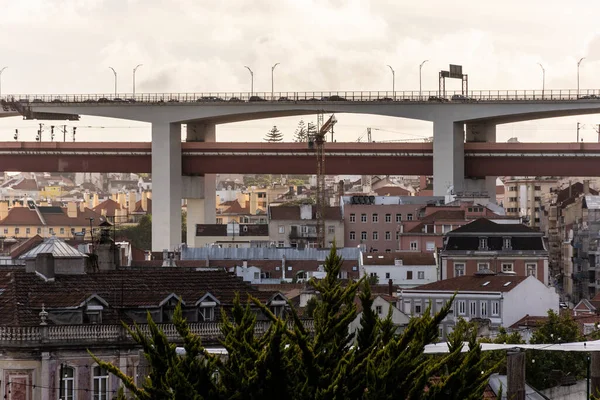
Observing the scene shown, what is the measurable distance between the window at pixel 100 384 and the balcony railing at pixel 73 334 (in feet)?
2.90

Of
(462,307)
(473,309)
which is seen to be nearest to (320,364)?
(473,309)

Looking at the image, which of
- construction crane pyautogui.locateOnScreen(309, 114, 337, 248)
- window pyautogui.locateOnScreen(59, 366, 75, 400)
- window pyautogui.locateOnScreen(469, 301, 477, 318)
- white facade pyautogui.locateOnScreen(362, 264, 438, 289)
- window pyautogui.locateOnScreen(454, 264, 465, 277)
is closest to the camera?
window pyautogui.locateOnScreen(59, 366, 75, 400)

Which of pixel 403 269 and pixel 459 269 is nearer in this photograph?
pixel 459 269

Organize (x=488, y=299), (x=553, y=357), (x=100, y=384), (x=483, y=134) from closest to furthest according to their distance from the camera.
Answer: (x=100, y=384) → (x=553, y=357) → (x=488, y=299) → (x=483, y=134)

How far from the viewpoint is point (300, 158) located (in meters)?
146

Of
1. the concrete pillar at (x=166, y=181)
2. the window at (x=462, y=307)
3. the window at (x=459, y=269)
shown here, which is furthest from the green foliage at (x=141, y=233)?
the window at (x=462, y=307)

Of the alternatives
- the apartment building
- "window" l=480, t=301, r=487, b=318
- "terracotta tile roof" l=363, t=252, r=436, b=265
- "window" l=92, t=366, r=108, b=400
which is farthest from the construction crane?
"window" l=92, t=366, r=108, b=400

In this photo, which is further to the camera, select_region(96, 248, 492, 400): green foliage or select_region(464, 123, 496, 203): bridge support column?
select_region(464, 123, 496, 203): bridge support column

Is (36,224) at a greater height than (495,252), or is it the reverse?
(495,252)

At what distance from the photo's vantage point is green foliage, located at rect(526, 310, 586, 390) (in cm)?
5734

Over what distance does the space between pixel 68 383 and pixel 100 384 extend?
0.60m

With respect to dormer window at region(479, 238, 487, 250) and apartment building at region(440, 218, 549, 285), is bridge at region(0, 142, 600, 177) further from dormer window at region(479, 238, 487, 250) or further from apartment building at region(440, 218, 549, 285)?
dormer window at region(479, 238, 487, 250)

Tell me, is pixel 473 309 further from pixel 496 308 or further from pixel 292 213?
pixel 292 213

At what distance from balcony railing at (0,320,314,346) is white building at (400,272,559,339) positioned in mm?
33935
